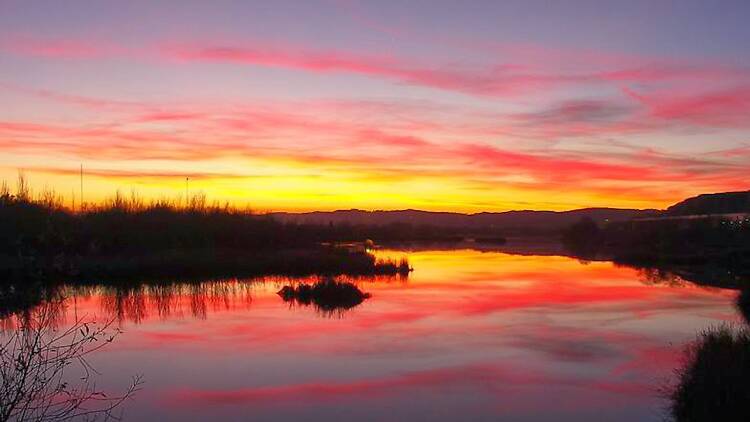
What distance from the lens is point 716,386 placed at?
10.5m

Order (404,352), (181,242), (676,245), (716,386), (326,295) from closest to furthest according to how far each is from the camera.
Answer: (716,386) → (404,352) → (326,295) → (181,242) → (676,245)

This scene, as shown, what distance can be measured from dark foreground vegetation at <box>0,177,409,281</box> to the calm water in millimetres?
6114

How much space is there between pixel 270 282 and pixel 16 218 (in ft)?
73.1

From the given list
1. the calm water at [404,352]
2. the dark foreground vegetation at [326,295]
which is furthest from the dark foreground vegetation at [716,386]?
the dark foreground vegetation at [326,295]

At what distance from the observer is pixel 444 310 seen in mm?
24500

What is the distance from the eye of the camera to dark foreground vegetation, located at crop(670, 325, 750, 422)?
9.99 metres

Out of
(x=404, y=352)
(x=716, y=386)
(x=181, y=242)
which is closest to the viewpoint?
(x=716, y=386)

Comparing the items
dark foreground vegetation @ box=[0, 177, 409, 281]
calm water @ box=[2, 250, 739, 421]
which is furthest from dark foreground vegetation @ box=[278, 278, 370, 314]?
dark foreground vegetation @ box=[0, 177, 409, 281]

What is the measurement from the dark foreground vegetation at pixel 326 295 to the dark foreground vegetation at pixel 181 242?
25.4ft

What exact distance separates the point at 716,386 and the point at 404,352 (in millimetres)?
7933

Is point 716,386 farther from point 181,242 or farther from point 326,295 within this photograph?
point 181,242

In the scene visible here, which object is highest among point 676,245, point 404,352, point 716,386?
point 676,245

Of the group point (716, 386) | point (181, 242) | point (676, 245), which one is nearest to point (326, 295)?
point (716, 386)

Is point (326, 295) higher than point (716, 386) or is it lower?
higher
